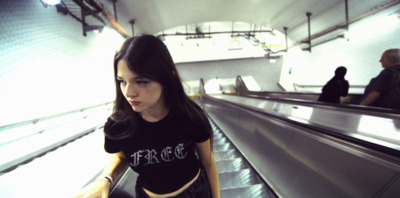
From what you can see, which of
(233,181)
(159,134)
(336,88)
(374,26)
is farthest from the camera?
(374,26)

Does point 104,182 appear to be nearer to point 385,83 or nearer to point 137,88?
point 137,88

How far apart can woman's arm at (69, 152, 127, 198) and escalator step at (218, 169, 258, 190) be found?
56.7 inches

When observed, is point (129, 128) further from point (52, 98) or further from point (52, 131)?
point (52, 98)

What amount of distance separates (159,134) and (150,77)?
337 millimetres

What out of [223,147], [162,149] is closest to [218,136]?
[223,147]

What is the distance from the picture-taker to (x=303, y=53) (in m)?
11.8

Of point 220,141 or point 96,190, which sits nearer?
point 96,190

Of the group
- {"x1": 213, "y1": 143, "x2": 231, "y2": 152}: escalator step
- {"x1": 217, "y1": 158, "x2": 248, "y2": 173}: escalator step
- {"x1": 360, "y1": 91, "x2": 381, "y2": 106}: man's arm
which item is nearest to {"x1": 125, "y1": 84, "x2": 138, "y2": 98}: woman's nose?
{"x1": 217, "y1": 158, "x2": 248, "y2": 173}: escalator step

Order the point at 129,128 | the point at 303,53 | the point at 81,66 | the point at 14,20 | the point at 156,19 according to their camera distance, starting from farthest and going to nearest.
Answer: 1. the point at 303,53
2. the point at 156,19
3. the point at 81,66
4. the point at 14,20
5. the point at 129,128

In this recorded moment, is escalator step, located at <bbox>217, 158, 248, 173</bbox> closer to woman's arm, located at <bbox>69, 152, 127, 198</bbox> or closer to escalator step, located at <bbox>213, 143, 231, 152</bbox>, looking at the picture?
escalator step, located at <bbox>213, 143, 231, 152</bbox>

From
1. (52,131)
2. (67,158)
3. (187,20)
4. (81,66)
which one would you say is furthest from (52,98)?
(187,20)

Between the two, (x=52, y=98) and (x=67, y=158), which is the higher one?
(x=52, y=98)

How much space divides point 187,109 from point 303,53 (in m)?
13.6

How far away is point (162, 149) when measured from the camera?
92 centimetres
